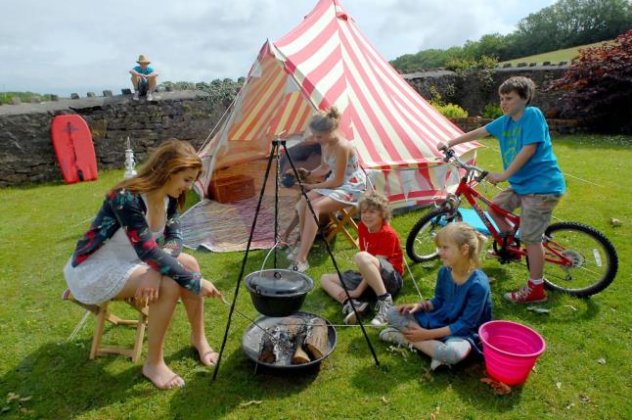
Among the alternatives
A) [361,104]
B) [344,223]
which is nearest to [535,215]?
[344,223]

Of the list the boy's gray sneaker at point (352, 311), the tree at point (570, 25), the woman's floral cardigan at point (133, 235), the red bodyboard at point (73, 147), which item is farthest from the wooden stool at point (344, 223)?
the tree at point (570, 25)

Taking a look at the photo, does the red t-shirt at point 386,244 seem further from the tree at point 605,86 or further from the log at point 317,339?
the tree at point 605,86

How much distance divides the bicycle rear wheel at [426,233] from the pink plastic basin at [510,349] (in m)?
1.23

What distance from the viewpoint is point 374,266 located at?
307cm

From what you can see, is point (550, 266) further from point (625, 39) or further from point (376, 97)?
point (625, 39)

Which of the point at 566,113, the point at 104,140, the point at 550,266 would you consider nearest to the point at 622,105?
the point at 566,113

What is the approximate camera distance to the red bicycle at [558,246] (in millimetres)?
3178

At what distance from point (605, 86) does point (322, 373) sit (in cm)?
998

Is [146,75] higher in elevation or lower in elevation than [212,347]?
higher

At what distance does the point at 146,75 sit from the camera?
7930 mm

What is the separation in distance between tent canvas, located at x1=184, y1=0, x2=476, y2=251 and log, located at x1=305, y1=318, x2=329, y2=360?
2.17 metres

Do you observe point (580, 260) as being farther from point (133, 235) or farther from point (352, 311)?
point (133, 235)

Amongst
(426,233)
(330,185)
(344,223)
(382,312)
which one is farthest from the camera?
(344,223)

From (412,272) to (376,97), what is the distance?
2335 mm
